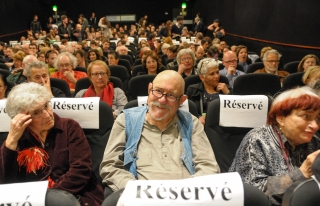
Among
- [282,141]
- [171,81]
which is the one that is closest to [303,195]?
[282,141]

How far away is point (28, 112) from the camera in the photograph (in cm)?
178

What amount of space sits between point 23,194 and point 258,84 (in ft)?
8.30

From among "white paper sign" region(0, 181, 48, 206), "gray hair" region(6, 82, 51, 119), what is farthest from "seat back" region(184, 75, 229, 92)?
"white paper sign" region(0, 181, 48, 206)

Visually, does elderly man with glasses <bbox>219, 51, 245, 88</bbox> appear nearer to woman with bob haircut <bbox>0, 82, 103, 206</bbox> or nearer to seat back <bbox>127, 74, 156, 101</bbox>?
seat back <bbox>127, 74, 156, 101</bbox>

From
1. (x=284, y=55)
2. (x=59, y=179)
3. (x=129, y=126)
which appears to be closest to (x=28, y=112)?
(x=59, y=179)

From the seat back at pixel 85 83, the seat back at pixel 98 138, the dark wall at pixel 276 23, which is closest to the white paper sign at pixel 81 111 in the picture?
the seat back at pixel 98 138

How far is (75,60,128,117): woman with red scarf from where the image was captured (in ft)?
10.5

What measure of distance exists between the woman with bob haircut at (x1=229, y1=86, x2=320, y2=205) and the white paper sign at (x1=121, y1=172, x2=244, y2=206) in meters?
0.49

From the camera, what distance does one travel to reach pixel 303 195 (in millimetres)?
1120

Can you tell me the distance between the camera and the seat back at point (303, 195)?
111cm

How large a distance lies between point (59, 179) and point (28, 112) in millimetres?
407

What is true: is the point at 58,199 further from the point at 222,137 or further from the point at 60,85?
the point at 60,85

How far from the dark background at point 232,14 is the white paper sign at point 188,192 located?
565cm

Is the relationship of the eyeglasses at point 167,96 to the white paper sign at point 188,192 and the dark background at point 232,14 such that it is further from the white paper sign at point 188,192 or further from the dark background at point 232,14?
the dark background at point 232,14
